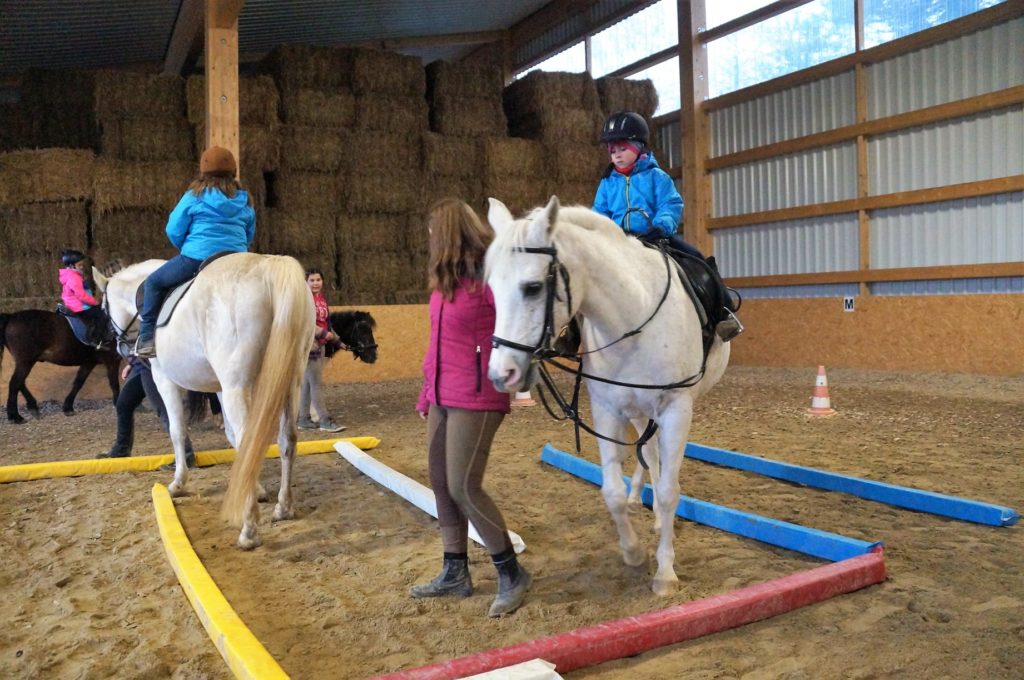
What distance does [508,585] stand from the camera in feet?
10.2

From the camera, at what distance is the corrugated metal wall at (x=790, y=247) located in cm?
1205

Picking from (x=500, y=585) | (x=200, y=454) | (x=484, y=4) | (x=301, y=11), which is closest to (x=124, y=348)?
(x=200, y=454)

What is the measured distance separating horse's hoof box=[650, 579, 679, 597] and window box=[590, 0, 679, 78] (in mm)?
12858

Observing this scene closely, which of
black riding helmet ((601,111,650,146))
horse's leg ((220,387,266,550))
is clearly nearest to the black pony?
horse's leg ((220,387,266,550))

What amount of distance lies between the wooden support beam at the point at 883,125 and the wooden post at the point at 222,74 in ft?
28.4

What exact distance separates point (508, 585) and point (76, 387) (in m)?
8.17

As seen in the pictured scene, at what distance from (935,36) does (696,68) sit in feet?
13.6

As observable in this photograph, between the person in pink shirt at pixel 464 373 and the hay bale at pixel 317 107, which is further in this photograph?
the hay bale at pixel 317 107


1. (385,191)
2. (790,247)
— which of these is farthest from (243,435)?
(790,247)

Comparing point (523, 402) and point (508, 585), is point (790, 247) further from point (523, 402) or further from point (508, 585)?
point (508, 585)

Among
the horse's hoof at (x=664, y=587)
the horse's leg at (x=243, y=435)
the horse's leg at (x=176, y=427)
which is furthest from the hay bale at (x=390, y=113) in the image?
the horse's hoof at (x=664, y=587)

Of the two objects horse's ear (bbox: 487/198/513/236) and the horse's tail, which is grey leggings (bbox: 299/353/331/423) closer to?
the horse's tail

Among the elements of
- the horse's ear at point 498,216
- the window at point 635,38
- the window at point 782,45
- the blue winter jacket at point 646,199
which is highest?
the window at point 635,38

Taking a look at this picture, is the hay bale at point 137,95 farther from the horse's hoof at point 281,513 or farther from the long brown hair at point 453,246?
the long brown hair at point 453,246
